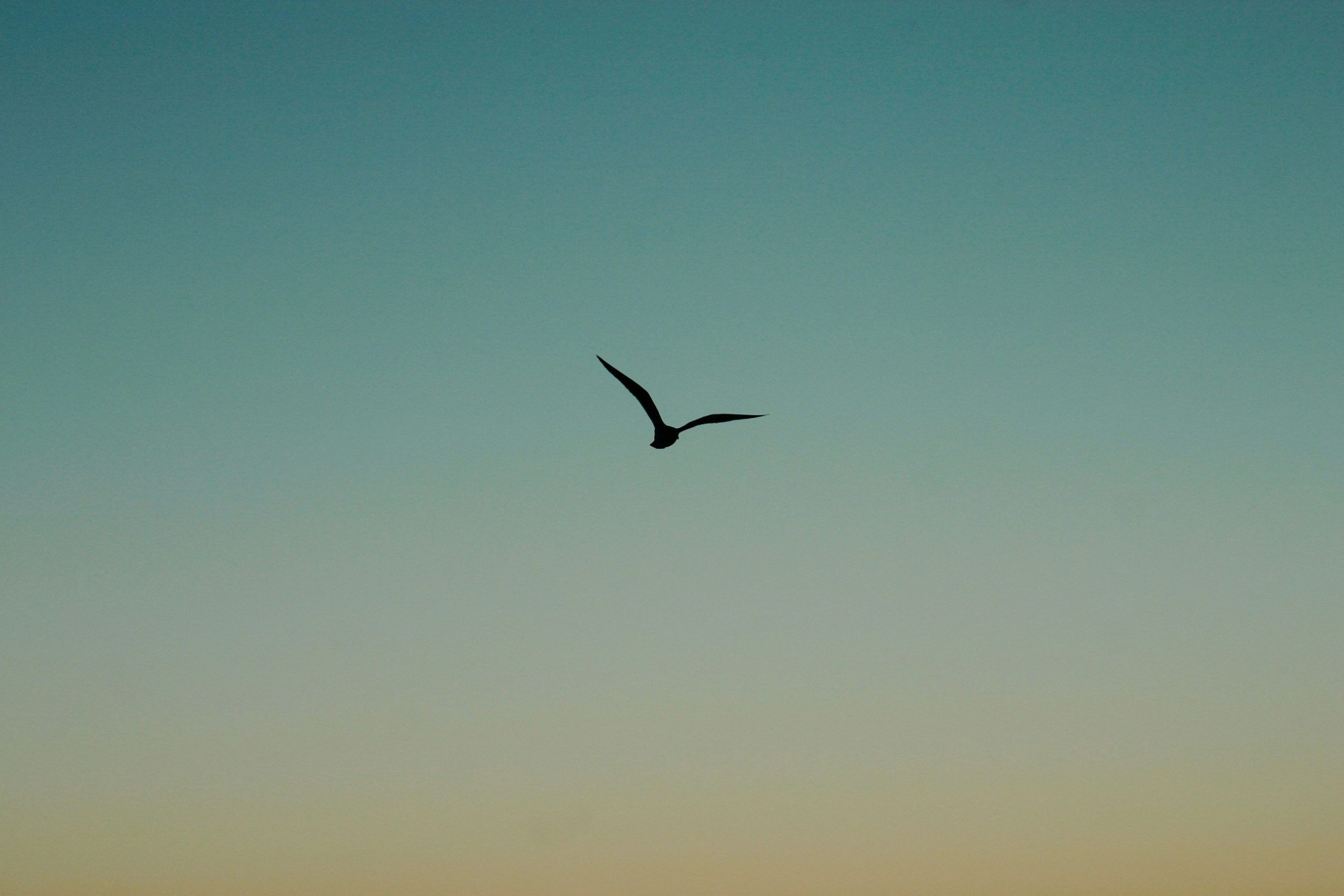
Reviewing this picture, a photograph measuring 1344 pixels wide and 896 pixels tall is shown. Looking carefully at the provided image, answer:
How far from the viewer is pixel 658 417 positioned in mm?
22812

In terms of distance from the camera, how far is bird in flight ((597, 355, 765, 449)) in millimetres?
20953

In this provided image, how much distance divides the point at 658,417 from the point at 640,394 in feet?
3.86

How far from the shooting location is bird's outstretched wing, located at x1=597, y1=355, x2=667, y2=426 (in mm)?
20938

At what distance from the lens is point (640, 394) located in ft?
71.5

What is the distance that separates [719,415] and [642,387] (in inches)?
66.6

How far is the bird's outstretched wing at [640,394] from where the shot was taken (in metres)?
20.9

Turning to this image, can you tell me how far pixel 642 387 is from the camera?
21.6m

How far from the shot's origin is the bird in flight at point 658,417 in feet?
68.7

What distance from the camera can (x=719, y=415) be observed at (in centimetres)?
2105
